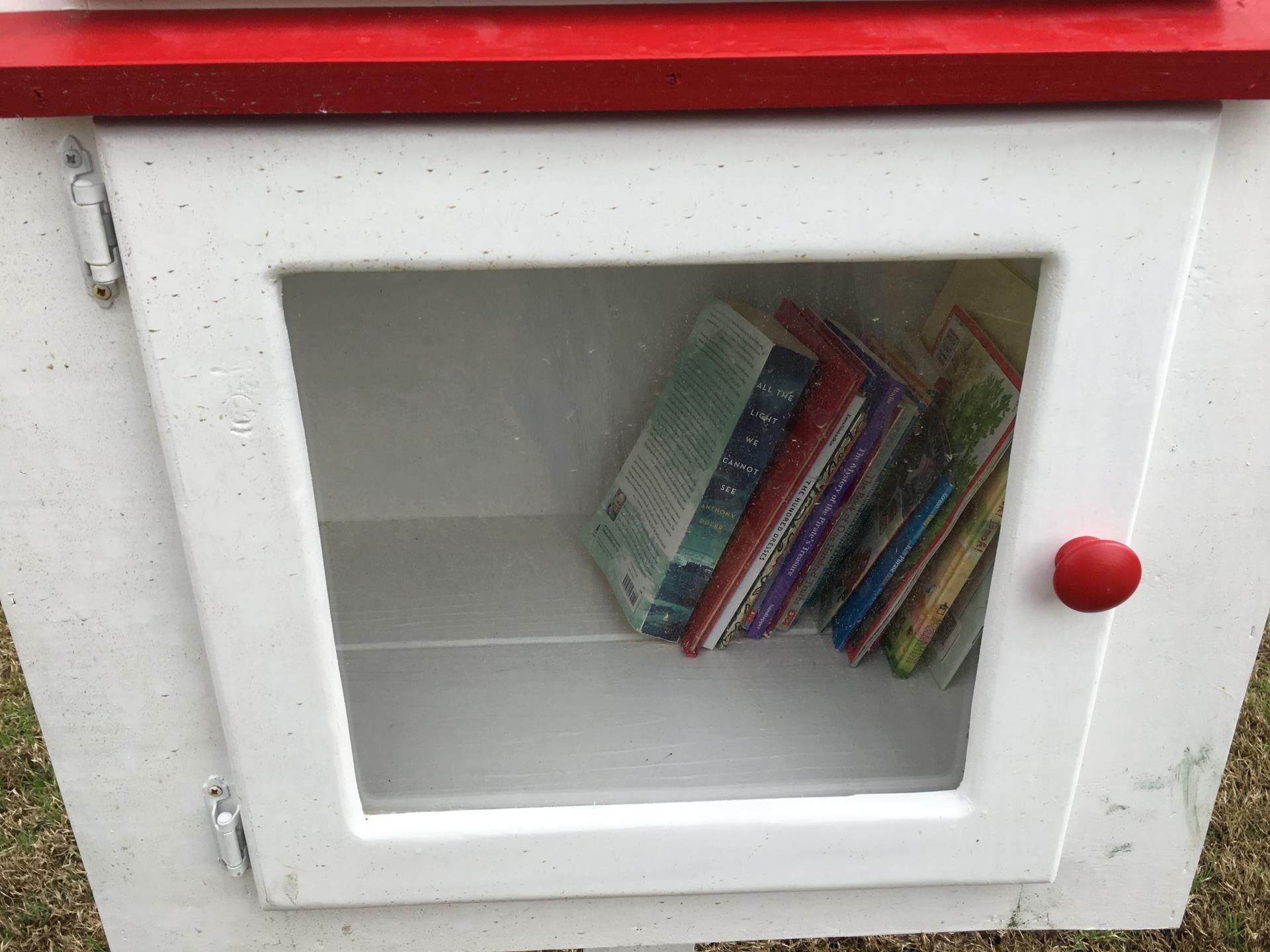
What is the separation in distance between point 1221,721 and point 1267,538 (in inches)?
5.7

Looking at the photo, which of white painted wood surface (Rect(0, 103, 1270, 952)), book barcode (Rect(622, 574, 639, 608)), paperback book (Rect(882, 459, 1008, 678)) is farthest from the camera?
book barcode (Rect(622, 574, 639, 608))

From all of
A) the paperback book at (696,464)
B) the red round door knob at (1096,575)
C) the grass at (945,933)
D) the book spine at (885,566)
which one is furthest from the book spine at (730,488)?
the grass at (945,933)

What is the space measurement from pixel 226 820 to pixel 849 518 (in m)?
0.50

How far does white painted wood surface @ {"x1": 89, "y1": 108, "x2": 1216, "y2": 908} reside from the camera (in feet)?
1.84

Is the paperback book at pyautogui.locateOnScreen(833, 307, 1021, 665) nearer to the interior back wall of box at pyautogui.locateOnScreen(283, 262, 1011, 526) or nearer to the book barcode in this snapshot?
the interior back wall of box at pyautogui.locateOnScreen(283, 262, 1011, 526)

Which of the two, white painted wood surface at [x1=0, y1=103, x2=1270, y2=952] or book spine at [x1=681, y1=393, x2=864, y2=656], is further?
book spine at [x1=681, y1=393, x2=864, y2=656]

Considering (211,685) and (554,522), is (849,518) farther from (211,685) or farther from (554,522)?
(211,685)

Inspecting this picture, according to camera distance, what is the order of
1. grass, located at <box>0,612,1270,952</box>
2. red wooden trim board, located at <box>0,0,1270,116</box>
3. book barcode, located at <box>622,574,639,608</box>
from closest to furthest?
red wooden trim board, located at <box>0,0,1270,116</box>
book barcode, located at <box>622,574,639,608</box>
grass, located at <box>0,612,1270,952</box>

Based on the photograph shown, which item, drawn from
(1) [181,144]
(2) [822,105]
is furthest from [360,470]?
(2) [822,105]

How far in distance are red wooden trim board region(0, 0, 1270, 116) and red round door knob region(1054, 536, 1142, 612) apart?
0.83ft

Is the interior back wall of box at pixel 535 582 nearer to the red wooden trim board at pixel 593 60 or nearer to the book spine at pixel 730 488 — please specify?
the book spine at pixel 730 488

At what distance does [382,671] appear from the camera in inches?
30.2

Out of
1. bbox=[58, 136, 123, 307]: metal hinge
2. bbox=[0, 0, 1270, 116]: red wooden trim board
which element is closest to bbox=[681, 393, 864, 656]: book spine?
bbox=[0, 0, 1270, 116]: red wooden trim board

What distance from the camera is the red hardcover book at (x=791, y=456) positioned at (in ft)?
2.45
